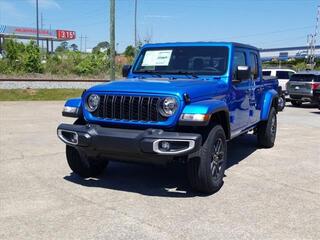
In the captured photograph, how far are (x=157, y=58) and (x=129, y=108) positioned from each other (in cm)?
177

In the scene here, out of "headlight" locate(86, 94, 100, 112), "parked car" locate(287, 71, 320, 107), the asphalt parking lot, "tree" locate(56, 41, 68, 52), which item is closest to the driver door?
the asphalt parking lot

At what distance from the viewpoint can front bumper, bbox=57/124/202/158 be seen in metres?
4.86

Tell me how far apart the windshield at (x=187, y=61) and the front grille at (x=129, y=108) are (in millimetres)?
1403

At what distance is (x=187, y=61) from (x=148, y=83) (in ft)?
4.18

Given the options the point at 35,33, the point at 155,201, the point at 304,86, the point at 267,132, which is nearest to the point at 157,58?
the point at 155,201

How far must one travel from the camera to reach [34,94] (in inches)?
866

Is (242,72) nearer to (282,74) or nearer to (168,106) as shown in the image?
(168,106)

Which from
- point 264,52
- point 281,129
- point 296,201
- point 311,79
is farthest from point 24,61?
point 264,52

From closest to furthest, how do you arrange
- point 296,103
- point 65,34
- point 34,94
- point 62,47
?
point 296,103 < point 34,94 < point 62,47 < point 65,34

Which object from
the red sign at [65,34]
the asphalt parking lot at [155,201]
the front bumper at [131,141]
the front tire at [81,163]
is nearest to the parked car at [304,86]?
the asphalt parking lot at [155,201]

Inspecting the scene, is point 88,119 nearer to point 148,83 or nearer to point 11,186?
point 148,83

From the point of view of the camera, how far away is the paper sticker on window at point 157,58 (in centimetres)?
672

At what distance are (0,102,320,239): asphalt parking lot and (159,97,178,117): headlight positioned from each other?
108 centimetres

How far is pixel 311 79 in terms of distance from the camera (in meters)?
19.6
